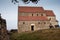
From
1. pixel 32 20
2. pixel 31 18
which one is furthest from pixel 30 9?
pixel 32 20

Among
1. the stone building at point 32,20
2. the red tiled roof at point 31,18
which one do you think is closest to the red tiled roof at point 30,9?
the stone building at point 32,20

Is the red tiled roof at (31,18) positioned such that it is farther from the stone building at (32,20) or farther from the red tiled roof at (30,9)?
the red tiled roof at (30,9)

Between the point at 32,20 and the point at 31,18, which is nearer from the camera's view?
the point at 32,20

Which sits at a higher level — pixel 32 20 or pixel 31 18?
pixel 31 18

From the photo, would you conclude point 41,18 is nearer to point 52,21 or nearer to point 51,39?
point 52,21

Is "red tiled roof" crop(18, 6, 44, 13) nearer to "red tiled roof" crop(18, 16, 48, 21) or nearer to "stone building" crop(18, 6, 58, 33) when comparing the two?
"stone building" crop(18, 6, 58, 33)

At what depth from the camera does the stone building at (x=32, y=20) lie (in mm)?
52906

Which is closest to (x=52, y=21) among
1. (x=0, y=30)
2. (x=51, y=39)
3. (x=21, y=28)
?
(x=21, y=28)

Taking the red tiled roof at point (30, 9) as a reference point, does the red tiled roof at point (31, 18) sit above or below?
below

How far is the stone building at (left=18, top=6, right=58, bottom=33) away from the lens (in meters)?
52.9

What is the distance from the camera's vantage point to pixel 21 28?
52188 millimetres

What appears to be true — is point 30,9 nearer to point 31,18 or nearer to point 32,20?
point 31,18

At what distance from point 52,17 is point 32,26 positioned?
39.7ft

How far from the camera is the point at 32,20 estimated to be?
176 feet
